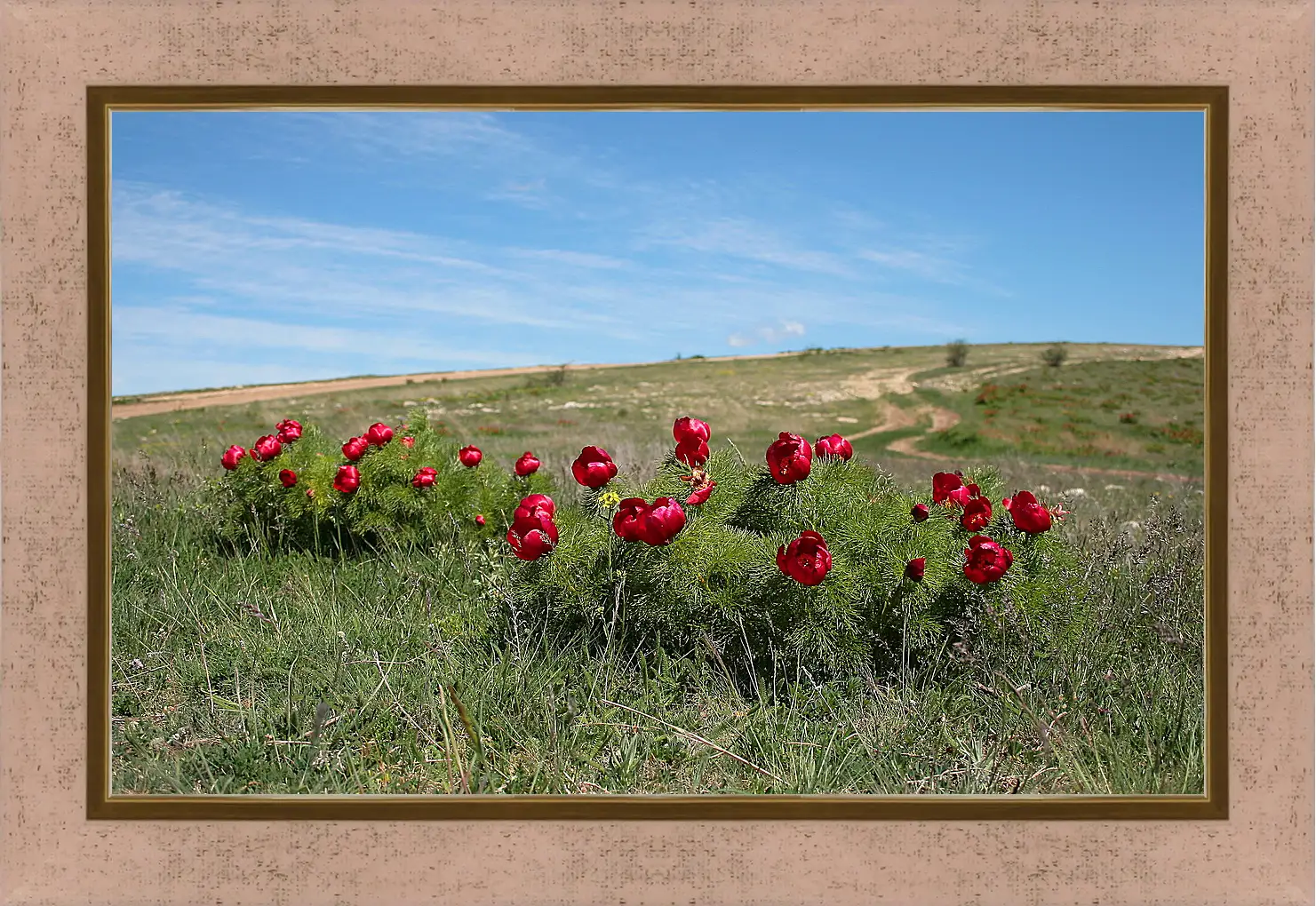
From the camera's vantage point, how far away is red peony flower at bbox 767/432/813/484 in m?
2.22

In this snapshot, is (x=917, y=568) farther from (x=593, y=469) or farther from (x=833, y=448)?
(x=593, y=469)

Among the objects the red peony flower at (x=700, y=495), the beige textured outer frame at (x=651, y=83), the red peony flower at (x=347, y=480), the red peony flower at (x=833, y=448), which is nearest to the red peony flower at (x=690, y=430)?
the red peony flower at (x=700, y=495)

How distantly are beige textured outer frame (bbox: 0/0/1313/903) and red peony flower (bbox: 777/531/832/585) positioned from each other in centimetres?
59

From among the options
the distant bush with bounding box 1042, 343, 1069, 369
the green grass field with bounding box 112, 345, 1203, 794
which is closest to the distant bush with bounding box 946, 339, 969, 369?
the distant bush with bounding box 1042, 343, 1069, 369

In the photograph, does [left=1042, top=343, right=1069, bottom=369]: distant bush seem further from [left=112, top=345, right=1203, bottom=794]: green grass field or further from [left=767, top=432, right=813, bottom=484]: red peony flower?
[left=767, top=432, right=813, bottom=484]: red peony flower

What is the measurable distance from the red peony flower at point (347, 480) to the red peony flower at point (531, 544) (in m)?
1.46

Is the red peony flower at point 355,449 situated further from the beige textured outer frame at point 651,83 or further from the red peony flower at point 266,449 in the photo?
the beige textured outer frame at point 651,83

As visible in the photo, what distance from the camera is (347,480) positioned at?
342cm

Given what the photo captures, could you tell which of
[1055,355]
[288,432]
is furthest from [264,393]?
[1055,355]

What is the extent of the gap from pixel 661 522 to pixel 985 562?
0.92 m
